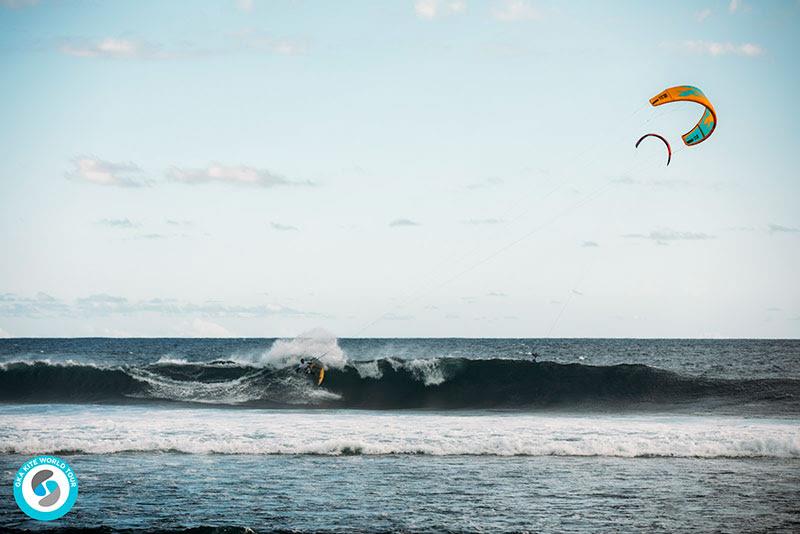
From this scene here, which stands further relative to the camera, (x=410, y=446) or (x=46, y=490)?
(x=410, y=446)

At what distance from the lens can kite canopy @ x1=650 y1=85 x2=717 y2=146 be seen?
1650 centimetres

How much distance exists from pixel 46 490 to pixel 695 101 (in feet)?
45.0

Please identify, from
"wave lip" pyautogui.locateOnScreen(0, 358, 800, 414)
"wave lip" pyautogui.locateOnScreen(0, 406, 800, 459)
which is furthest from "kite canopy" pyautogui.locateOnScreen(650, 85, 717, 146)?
"wave lip" pyautogui.locateOnScreen(0, 358, 800, 414)

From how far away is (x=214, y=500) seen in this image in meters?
11.5

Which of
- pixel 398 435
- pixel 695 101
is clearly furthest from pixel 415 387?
pixel 695 101

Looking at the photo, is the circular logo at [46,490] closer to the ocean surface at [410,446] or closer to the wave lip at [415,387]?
the ocean surface at [410,446]

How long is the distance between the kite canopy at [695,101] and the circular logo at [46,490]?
12.8 m

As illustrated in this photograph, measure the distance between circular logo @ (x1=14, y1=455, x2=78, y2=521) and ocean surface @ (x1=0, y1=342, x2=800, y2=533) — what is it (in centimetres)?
21

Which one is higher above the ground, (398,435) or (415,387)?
(415,387)

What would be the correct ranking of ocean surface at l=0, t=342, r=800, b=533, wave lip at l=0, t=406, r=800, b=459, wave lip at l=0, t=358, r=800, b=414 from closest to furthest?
ocean surface at l=0, t=342, r=800, b=533, wave lip at l=0, t=406, r=800, b=459, wave lip at l=0, t=358, r=800, b=414

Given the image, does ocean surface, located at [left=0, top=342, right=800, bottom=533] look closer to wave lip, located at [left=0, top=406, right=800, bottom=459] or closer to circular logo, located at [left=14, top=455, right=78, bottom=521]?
wave lip, located at [left=0, top=406, right=800, bottom=459]

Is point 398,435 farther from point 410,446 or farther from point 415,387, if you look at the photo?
point 415,387

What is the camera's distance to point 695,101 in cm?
1628

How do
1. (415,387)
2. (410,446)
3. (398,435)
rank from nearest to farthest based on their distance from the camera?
(410,446) → (398,435) → (415,387)
